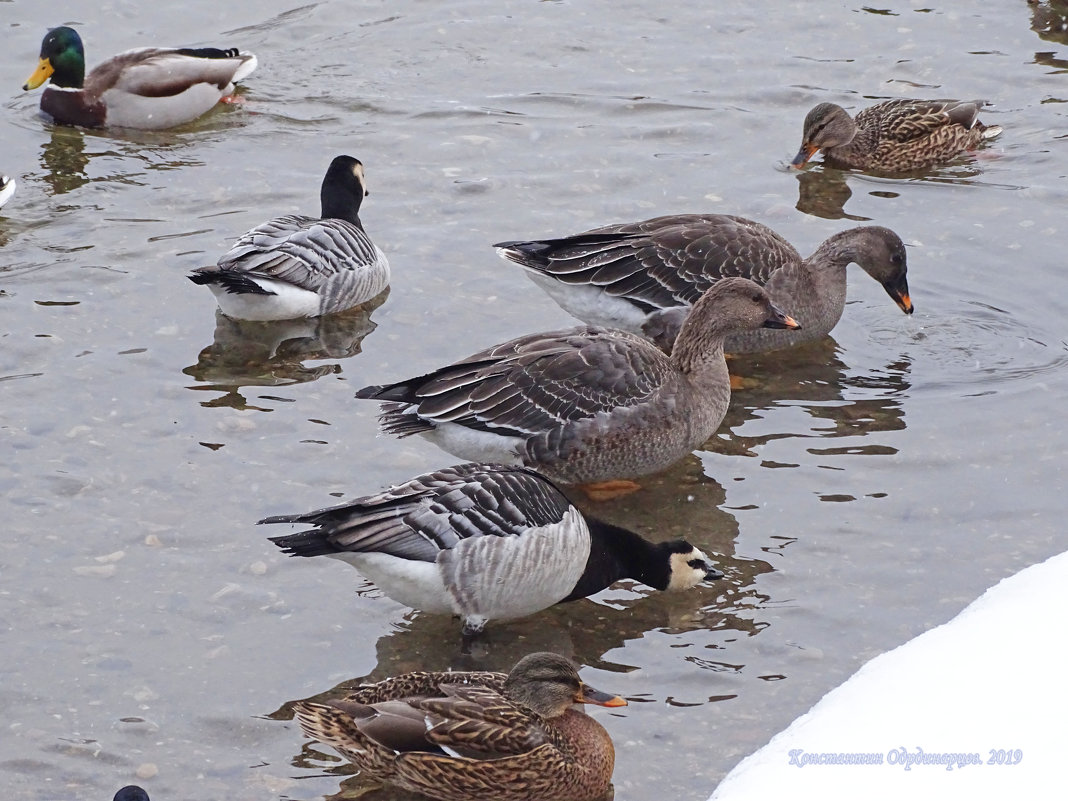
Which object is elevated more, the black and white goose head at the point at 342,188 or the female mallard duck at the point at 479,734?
the black and white goose head at the point at 342,188

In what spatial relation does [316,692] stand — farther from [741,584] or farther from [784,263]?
[784,263]

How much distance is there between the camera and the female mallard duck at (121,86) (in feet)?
46.1

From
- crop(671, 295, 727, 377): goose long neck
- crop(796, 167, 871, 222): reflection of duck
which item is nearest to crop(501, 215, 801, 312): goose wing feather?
crop(671, 295, 727, 377): goose long neck

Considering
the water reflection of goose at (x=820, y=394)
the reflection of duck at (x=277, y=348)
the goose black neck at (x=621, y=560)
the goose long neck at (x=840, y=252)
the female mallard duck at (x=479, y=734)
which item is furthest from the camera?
the goose long neck at (x=840, y=252)

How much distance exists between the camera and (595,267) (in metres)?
10.6

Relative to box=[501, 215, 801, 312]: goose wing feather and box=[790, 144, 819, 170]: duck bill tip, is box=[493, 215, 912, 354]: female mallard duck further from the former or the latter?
box=[790, 144, 819, 170]: duck bill tip

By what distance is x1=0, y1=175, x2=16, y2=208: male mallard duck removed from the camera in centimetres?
1187

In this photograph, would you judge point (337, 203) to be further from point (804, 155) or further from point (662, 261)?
point (804, 155)

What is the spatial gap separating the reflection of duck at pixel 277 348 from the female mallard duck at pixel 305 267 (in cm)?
12

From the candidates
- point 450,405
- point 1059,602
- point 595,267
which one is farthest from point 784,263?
point 1059,602

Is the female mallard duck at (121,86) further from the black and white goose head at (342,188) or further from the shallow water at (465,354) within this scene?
the black and white goose head at (342,188)

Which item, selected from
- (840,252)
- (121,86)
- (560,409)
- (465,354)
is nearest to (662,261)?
(840,252)

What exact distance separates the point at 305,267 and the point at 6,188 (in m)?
2.86

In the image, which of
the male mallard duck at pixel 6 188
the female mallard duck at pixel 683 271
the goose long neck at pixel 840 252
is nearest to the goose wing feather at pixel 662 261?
the female mallard duck at pixel 683 271
